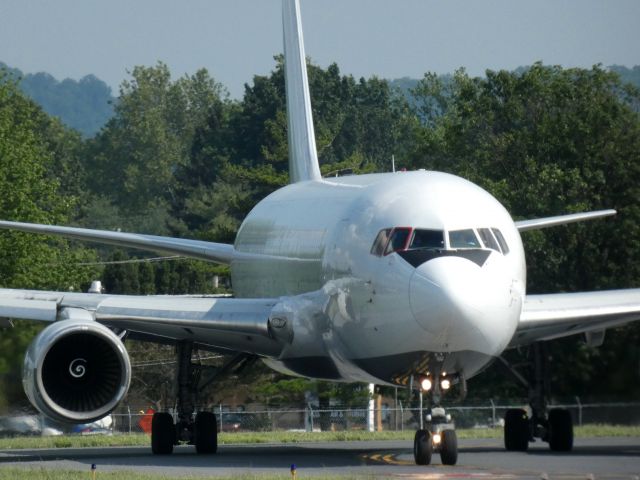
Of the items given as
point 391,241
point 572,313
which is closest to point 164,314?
point 391,241

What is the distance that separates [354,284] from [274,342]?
133 inches

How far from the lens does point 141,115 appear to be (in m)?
169

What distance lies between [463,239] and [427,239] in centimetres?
48

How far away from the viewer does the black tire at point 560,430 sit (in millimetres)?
27641

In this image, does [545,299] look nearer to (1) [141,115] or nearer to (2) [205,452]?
(2) [205,452]

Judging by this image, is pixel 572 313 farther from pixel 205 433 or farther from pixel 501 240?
pixel 205 433

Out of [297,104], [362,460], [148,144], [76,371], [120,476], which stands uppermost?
[148,144]

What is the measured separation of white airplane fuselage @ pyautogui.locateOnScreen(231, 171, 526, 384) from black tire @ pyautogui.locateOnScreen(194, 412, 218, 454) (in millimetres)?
2563

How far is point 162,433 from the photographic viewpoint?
92.0 feet

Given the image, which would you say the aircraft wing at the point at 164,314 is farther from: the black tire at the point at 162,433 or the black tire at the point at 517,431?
the black tire at the point at 517,431

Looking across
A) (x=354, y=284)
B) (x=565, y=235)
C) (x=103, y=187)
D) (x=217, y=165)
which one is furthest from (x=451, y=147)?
(x=103, y=187)

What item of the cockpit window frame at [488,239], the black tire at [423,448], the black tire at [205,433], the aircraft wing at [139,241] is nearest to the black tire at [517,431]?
the black tire at [205,433]

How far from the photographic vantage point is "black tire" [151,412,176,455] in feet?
91.9

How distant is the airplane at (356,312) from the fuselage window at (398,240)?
0.06 ft
